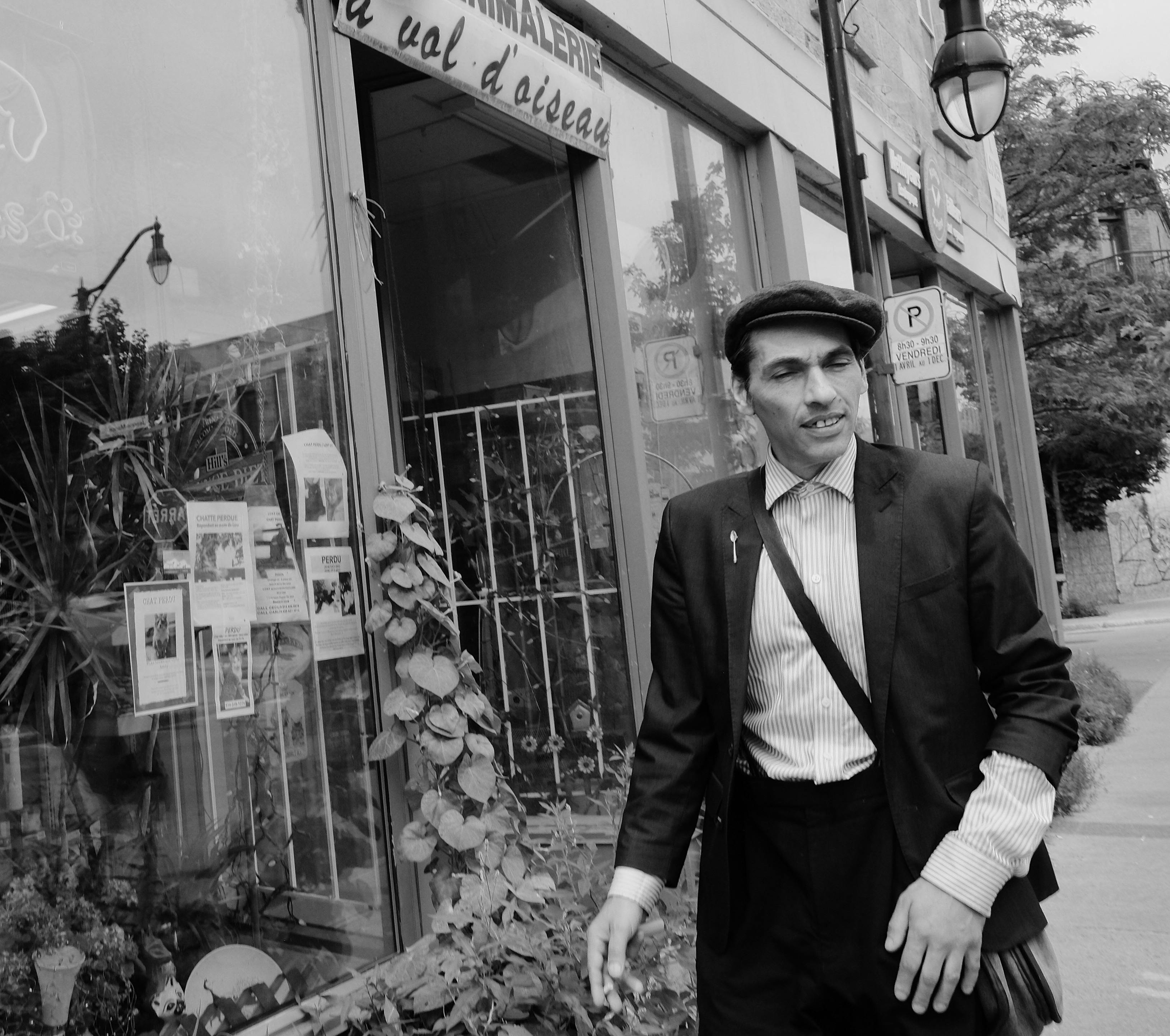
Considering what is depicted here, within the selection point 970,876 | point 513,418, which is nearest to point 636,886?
point 970,876

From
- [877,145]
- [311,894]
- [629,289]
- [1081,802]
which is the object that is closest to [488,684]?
[629,289]

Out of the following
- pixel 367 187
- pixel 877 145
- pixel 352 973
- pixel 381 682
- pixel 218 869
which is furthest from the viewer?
pixel 877 145

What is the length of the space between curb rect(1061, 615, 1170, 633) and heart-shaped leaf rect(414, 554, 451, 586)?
64.5ft

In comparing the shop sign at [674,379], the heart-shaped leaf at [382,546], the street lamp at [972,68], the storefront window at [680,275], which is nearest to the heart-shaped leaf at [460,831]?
the heart-shaped leaf at [382,546]

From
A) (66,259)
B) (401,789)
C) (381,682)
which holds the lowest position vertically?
(401,789)

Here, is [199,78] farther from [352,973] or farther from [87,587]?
[352,973]

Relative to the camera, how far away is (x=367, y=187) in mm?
5465

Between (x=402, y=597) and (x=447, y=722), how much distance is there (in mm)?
380

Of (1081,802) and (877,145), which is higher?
(877,145)

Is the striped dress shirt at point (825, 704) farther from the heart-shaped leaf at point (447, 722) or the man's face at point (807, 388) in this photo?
the heart-shaped leaf at point (447, 722)

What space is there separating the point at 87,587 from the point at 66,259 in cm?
80

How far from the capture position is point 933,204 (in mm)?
10648

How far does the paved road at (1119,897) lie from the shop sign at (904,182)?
175 inches

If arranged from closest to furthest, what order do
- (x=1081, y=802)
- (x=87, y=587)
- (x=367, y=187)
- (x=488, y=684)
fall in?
(x=87, y=587), (x=367, y=187), (x=488, y=684), (x=1081, y=802)
